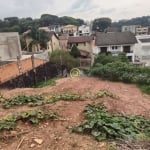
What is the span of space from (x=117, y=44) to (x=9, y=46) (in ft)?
40.1

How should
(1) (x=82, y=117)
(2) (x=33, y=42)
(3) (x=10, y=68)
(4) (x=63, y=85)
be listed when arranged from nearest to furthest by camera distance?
(1) (x=82, y=117), (4) (x=63, y=85), (3) (x=10, y=68), (2) (x=33, y=42)

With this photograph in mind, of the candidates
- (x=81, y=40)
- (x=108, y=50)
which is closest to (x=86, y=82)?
(x=108, y=50)

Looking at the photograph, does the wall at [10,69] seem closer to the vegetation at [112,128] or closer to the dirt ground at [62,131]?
the dirt ground at [62,131]

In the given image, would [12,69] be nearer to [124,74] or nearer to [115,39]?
[124,74]

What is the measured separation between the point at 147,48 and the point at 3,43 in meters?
15.3

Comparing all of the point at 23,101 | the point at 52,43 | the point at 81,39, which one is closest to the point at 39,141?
the point at 23,101

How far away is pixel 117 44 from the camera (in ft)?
96.7

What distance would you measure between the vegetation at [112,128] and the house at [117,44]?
23596 millimetres

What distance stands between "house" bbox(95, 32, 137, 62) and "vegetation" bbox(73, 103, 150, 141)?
2360 centimetres

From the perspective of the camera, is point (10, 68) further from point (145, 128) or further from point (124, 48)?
point (124, 48)

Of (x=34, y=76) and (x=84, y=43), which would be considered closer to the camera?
(x=34, y=76)

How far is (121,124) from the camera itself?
566 cm

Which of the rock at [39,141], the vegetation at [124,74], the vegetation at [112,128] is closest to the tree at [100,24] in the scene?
the vegetation at [124,74]

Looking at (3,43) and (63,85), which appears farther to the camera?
(3,43)
